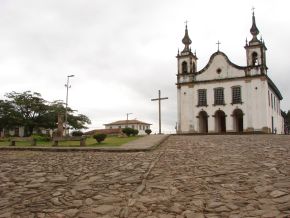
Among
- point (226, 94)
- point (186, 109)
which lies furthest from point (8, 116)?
point (226, 94)

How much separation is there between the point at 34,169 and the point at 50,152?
5.58 m

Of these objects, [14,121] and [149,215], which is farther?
[14,121]

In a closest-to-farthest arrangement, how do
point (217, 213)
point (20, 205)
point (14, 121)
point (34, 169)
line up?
point (217, 213)
point (20, 205)
point (34, 169)
point (14, 121)

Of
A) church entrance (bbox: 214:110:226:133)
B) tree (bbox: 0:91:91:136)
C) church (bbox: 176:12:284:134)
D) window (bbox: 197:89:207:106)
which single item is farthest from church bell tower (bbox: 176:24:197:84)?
A: tree (bbox: 0:91:91:136)

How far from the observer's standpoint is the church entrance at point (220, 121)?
4049 cm

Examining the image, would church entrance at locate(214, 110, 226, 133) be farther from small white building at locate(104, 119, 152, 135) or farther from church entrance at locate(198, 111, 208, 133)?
small white building at locate(104, 119, 152, 135)

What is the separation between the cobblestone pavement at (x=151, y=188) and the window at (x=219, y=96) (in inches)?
1119

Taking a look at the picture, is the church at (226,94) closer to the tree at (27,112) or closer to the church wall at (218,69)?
the church wall at (218,69)

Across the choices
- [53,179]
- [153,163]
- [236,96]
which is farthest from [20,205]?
[236,96]

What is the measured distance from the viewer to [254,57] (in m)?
39.9

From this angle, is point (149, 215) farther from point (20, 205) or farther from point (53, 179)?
point (53, 179)

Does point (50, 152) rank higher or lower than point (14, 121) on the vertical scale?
lower

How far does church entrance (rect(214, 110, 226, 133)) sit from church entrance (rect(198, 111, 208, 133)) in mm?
1310

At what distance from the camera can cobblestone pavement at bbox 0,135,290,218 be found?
676cm
